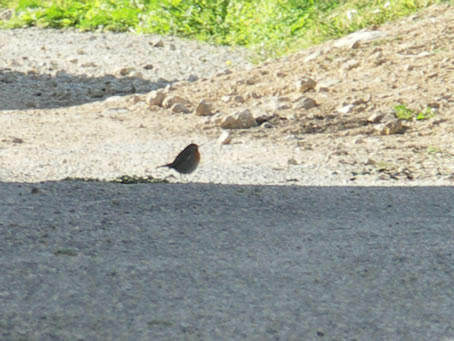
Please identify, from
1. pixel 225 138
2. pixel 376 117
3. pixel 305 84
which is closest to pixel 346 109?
pixel 376 117

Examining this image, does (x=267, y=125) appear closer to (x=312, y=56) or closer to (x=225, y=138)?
(x=225, y=138)

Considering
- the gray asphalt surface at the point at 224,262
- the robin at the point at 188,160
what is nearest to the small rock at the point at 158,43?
the robin at the point at 188,160

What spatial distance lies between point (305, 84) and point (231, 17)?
17.7 feet

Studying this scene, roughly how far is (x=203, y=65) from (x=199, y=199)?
7.52 metres

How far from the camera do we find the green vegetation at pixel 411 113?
8.38 meters

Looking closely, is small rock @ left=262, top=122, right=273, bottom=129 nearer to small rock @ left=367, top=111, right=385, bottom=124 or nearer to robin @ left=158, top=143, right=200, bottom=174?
small rock @ left=367, top=111, right=385, bottom=124

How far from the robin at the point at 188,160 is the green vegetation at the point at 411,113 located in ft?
9.17

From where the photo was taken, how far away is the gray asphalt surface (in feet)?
11.7

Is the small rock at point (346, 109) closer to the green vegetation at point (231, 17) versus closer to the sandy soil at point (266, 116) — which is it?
the sandy soil at point (266, 116)

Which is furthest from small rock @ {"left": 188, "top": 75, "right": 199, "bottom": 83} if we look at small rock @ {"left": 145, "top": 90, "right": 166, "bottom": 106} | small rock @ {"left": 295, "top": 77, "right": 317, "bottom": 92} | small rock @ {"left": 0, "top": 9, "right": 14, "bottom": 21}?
small rock @ {"left": 0, "top": 9, "right": 14, "bottom": 21}

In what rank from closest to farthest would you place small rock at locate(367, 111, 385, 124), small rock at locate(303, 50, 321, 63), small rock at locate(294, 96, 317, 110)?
small rock at locate(367, 111, 385, 124)
small rock at locate(294, 96, 317, 110)
small rock at locate(303, 50, 321, 63)

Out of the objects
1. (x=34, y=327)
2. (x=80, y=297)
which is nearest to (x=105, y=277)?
(x=80, y=297)

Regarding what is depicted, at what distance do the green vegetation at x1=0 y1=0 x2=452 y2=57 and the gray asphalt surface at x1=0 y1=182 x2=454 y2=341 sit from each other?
20.2 ft

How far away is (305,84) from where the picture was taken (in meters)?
9.48
